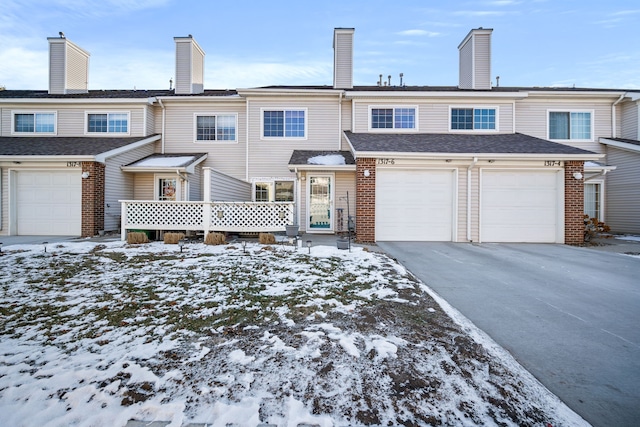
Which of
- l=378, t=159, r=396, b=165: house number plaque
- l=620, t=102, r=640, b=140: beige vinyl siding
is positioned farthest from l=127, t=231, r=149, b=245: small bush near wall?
l=620, t=102, r=640, b=140: beige vinyl siding

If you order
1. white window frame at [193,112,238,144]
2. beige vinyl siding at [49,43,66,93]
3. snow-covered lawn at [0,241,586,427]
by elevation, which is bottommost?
snow-covered lawn at [0,241,586,427]

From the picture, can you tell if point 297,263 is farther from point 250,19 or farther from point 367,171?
point 250,19

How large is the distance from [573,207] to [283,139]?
405 inches

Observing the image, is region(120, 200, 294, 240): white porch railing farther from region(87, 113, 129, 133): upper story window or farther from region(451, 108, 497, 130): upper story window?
region(451, 108, 497, 130): upper story window

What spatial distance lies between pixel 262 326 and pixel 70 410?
60.8 inches

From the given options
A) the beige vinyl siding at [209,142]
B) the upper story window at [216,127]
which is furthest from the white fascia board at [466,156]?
the upper story window at [216,127]

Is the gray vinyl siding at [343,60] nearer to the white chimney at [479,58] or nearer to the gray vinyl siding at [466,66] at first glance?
the gray vinyl siding at [466,66]

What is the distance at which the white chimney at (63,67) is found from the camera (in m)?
12.9

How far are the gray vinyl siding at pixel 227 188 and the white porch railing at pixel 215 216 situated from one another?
2.20 feet

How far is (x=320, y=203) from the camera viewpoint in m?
11.2

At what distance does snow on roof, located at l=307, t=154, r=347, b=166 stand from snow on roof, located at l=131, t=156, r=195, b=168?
4882 millimetres

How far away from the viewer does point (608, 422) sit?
1777 mm

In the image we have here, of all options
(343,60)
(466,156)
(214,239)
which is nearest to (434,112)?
(466,156)

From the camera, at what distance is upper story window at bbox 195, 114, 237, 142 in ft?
40.1
